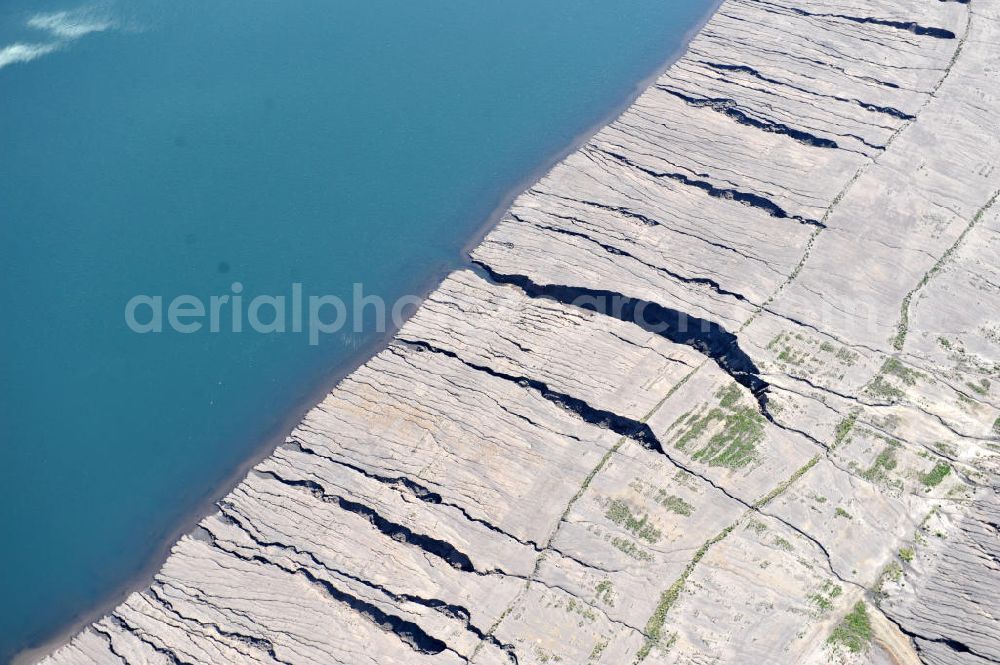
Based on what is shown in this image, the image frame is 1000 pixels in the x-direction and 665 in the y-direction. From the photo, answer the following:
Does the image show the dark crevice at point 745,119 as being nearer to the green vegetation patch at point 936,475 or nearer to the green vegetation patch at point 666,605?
the green vegetation patch at point 936,475

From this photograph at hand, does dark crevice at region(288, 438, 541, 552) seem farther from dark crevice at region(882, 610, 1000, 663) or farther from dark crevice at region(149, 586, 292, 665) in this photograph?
dark crevice at region(882, 610, 1000, 663)

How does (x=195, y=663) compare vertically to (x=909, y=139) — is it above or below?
below

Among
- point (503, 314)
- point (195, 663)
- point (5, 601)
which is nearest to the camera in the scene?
point (195, 663)

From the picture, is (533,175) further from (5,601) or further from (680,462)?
(5,601)

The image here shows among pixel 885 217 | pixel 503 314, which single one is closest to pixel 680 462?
pixel 503 314

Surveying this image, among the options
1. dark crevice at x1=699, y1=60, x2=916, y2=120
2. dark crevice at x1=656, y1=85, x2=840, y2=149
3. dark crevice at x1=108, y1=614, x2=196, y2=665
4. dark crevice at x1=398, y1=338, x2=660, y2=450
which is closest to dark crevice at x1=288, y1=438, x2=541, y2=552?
dark crevice at x1=398, y1=338, x2=660, y2=450

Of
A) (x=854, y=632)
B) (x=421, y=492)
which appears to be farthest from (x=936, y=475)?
(x=421, y=492)
